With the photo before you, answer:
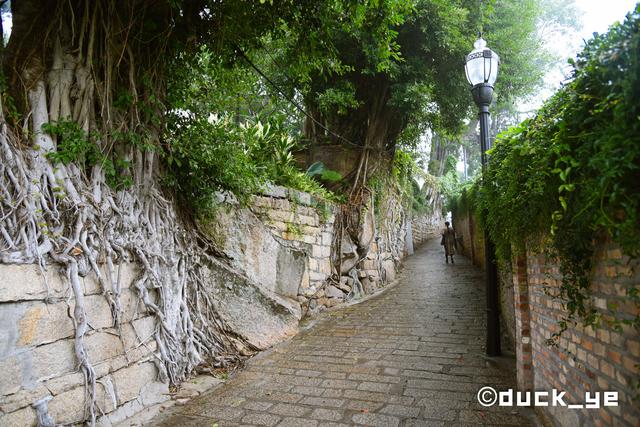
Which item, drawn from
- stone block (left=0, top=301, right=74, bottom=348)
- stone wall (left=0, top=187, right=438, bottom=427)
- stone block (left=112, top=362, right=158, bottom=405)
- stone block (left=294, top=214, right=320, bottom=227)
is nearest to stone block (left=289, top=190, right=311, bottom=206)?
stone wall (left=0, top=187, right=438, bottom=427)

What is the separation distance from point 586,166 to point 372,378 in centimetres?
298

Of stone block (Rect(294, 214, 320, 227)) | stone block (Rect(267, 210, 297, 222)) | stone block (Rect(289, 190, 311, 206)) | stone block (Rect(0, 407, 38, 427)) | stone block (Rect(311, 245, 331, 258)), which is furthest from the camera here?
stone block (Rect(311, 245, 331, 258))

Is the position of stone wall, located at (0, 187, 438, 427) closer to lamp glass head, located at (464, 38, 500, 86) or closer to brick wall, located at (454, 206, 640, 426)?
brick wall, located at (454, 206, 640, 426)

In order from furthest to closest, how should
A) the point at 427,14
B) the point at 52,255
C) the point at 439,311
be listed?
the point at 427,14
the point at 439,311
the point at 52,255

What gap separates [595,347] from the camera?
2.04 meters

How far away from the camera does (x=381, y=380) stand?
3932 millimetres

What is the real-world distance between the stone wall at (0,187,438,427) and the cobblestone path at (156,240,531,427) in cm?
44

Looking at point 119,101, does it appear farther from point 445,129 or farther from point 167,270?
point 445,129

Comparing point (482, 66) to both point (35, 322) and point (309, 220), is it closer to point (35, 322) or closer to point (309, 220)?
point (309, 220)

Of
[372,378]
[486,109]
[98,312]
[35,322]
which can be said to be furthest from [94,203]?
[486,109]

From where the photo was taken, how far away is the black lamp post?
176 inches

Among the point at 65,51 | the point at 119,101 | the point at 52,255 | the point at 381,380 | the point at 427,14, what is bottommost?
the point at 381,380

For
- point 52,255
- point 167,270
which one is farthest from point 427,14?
point 52,255

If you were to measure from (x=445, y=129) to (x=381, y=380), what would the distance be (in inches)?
264
